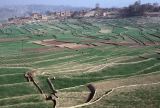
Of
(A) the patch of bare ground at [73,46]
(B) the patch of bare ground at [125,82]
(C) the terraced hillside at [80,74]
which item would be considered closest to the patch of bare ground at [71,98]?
(C) the terraced hillside at [80,74]

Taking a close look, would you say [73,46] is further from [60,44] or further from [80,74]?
[80,74]

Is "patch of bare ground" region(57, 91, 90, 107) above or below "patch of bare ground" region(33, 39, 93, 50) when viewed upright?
above

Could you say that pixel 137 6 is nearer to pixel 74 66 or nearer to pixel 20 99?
pixel 74 66

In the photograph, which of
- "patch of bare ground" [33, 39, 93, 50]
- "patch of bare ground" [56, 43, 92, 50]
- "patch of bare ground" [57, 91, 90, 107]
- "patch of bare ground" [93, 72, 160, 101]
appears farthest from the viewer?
"patch of bare ground" [33, 39, 93, 50]

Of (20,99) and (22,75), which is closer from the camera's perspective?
(20,99)

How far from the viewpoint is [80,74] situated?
23.0 metres

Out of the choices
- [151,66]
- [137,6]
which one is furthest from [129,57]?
[137,6]

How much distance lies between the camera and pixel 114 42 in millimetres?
37906

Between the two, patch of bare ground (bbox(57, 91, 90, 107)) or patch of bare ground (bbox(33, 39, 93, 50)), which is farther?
patch of bare ground (bbox(33, 39, 93, 50))

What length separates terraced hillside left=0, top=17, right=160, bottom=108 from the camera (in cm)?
1805

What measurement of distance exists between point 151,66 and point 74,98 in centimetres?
861

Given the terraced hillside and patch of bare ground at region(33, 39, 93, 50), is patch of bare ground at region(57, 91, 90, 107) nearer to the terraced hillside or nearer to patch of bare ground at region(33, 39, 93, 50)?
the terraced hillside

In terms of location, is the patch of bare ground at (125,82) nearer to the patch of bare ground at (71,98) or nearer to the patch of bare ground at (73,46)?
the patch of bare ground at (71,98)

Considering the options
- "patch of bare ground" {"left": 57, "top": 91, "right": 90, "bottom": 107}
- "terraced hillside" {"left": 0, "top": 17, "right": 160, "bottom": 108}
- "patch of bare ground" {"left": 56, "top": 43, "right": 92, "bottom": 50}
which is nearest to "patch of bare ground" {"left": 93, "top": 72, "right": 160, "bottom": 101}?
"terraced hillside" {"left": 0, "top": 17, "right": 160, "bottom": 108}
